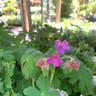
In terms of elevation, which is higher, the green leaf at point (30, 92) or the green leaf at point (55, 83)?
the green leaf at point (30, 92)

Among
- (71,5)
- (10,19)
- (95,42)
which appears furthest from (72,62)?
(71,5)

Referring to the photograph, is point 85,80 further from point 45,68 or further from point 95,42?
point 95,42

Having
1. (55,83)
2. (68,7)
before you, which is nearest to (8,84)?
(55,83)

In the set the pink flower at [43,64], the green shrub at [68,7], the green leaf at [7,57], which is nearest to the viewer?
the pink flower at [43,64]

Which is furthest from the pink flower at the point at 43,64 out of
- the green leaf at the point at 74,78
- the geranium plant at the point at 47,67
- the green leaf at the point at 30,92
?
the green leaf at the point at 74,78

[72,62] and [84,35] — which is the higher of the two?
[72,62]

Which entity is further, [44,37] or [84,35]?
[84,35]

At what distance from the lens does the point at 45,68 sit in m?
0.54

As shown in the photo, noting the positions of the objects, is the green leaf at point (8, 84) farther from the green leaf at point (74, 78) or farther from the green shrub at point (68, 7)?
the green shrub at point (68, 7)

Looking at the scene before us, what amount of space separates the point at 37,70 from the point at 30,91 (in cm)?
10

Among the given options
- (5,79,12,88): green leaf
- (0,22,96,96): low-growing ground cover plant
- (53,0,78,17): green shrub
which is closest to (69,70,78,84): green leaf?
(0,22,96,96): low-growing ground cover plant

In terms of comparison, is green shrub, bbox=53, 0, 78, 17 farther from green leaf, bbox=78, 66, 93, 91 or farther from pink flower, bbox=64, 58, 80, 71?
pink flower, bbox=64, 58, 80, 71

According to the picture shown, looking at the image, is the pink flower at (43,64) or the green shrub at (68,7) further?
the green shrub at (68,7)

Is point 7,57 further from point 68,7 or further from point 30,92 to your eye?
point 68,7
